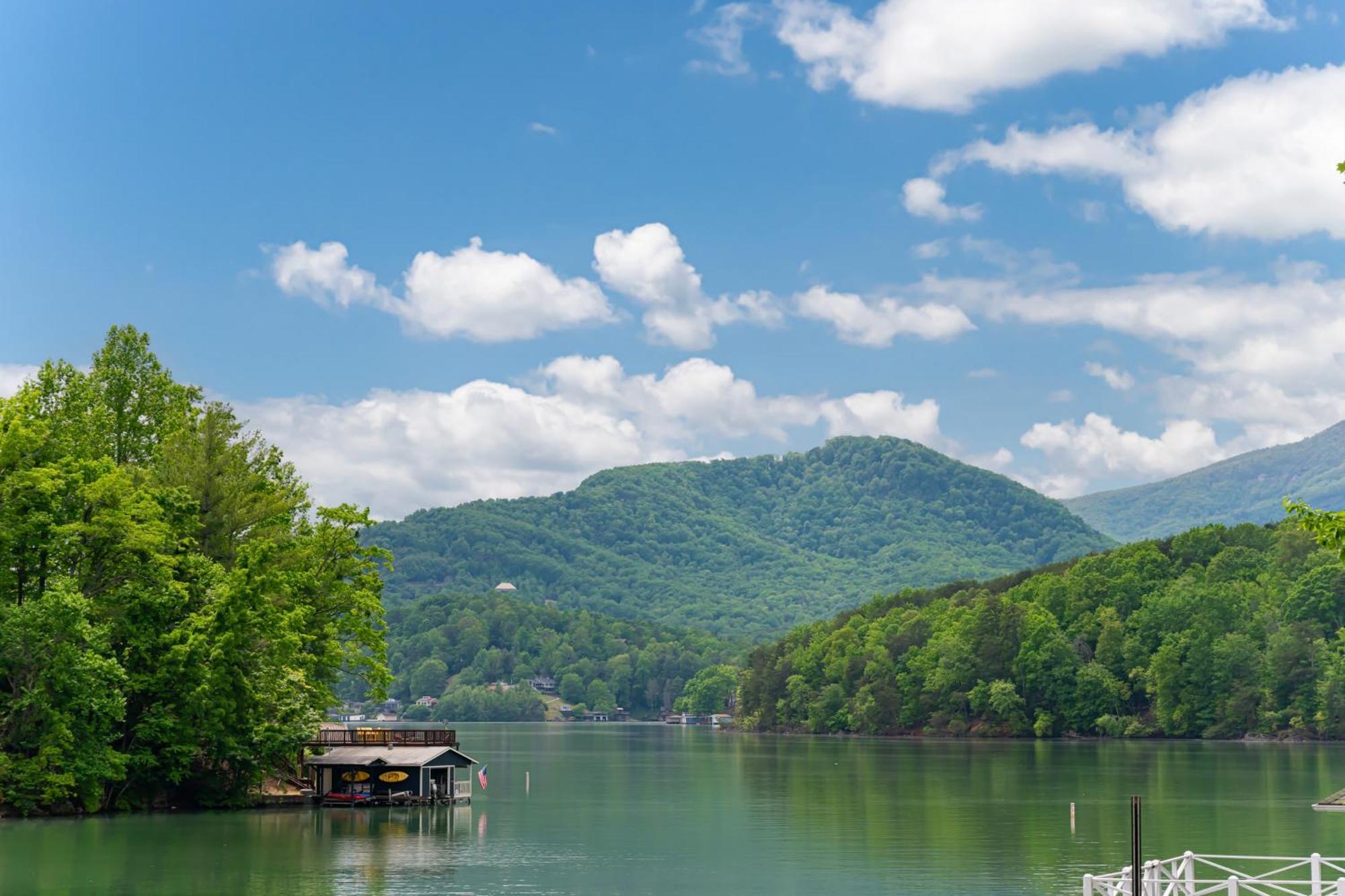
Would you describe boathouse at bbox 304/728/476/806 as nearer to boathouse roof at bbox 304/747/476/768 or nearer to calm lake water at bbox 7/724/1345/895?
boathouse roof at bbox 304/747/476/768

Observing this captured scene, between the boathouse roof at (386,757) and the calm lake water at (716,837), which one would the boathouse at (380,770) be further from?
the calm lake water at (716,837)

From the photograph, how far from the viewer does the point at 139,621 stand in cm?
7669

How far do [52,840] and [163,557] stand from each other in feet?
53.3

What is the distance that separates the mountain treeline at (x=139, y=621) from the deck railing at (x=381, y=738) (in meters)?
2.85

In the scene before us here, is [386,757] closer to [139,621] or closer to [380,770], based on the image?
[380,770]

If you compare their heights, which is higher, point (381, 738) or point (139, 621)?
point (139, 621)

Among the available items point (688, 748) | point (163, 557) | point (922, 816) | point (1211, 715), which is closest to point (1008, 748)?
point (1211, 715)

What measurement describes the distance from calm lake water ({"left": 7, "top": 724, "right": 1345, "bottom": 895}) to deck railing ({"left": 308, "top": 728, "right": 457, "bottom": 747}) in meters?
4.71

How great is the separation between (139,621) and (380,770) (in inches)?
671

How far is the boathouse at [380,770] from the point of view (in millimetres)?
85938

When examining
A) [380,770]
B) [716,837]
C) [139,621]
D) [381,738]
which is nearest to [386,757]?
[380,770]

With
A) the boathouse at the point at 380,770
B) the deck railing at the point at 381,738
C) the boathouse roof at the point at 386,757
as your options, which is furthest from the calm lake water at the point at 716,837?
the deck railing at the point at 381,738

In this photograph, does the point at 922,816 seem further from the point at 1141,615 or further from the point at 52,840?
the point at 1141,615

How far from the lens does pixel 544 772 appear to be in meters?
138
